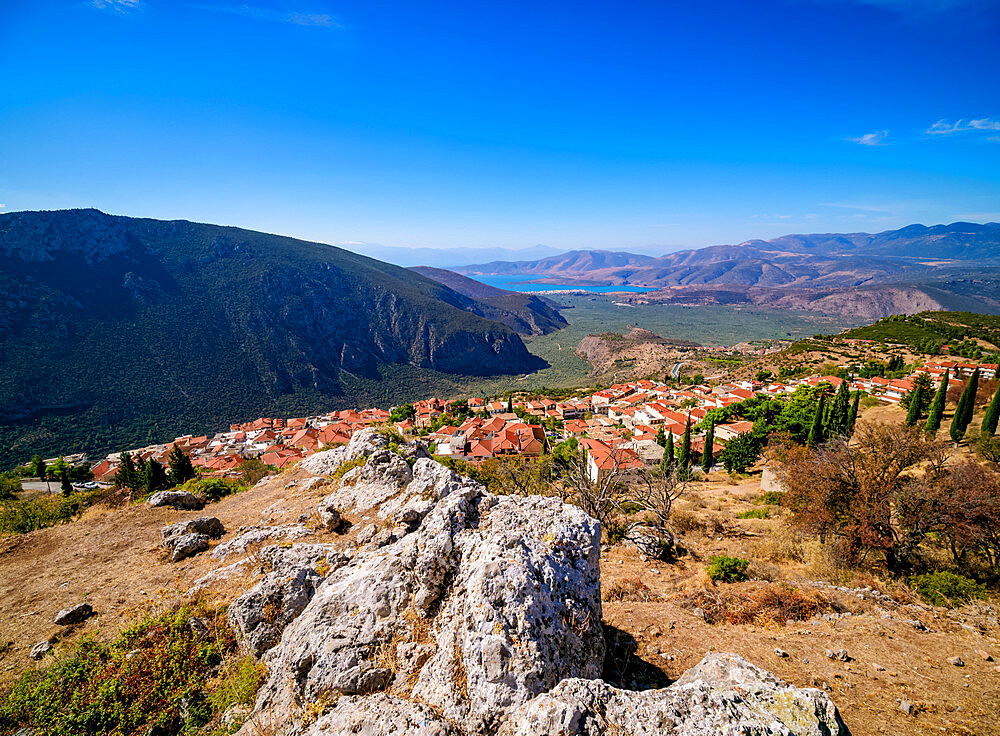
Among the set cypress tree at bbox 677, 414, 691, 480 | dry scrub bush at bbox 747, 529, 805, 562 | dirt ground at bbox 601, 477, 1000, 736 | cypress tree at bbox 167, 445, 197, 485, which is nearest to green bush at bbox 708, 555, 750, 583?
dirt ground at bbox 601, 477, 1000, 736

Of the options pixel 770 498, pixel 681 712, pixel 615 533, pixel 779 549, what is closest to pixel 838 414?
pixel 770 498

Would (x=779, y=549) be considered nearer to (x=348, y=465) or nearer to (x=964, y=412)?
(x=348, y=465)

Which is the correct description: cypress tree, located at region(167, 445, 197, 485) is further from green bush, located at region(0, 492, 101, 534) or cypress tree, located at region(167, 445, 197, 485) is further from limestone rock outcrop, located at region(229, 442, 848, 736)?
limestone rock outcrop, located at region(229, 442, 848, 736)

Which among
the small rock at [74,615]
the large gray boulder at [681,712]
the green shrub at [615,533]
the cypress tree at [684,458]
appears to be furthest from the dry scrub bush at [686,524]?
the small rock at [74,615]

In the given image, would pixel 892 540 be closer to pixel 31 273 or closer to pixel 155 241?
pixel 31 273

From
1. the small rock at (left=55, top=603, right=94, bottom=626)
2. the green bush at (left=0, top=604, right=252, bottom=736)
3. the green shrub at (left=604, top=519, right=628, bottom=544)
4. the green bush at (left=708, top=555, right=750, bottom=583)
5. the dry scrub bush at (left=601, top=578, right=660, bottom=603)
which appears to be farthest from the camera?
the green shrub at (left=604, top=519, right=628, bottom=544)

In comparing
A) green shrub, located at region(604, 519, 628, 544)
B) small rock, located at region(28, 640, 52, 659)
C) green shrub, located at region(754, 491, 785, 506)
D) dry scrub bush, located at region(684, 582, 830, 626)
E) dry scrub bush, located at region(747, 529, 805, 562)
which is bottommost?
green shrub, located at region(754, 491, 785, 506)
